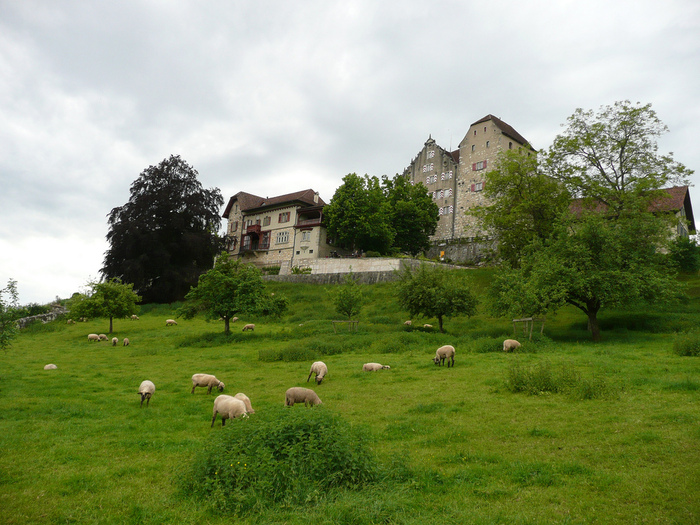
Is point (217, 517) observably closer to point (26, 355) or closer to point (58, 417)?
point (58, 417)

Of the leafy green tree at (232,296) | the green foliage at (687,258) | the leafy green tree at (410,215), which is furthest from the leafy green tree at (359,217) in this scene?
the green foliage at (687,258)

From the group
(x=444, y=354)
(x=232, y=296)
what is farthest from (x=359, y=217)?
(x=444, y=354)

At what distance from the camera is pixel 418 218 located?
7575 centimetres

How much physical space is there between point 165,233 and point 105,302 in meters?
21.9

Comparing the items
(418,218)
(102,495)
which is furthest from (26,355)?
(418,218)

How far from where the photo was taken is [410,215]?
249 ft

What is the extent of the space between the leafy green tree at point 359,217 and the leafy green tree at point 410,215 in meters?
2.84

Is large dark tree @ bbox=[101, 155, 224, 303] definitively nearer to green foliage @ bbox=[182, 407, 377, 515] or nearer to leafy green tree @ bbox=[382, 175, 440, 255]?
leafy green tree @ bbox=[382, 175, 440, 255]

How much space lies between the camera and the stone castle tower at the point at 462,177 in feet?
251

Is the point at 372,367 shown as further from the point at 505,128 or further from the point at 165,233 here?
the point at 505,128

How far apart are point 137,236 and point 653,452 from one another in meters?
59.9

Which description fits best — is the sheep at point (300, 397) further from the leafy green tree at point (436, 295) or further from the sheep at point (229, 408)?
the leafy green tree at point (436, 295)

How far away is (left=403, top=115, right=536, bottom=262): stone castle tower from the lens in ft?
251

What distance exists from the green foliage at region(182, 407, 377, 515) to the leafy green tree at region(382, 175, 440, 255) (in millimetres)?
64333
